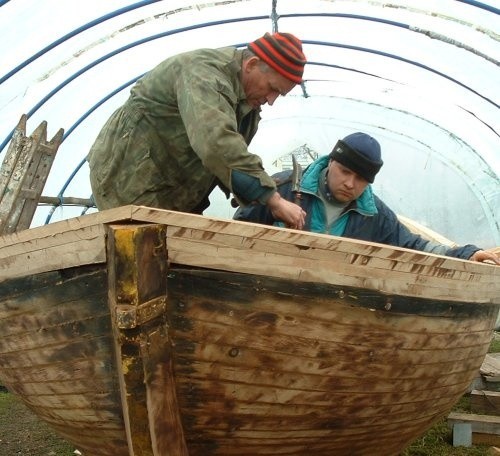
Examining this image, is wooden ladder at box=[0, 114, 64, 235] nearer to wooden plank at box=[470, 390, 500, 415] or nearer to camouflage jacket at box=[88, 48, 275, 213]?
camouflage jacket at box=[88, 48, 275, 213]

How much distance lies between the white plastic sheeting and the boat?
4.27 meters

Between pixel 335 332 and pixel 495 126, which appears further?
pixel 495 126

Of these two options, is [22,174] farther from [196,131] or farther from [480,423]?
[480,423]

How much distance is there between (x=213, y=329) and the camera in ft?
6.73

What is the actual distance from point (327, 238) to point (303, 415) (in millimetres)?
773

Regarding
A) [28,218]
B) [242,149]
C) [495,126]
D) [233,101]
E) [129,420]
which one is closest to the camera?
[129,420]

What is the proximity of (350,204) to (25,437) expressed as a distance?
2891 millimetres

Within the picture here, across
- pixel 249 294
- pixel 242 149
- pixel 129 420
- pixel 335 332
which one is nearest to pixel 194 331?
pixel 249 294

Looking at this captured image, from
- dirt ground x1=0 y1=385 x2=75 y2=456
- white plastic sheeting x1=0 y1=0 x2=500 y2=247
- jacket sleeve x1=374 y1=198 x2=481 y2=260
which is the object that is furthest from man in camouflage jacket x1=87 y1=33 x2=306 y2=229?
white plastic sheeting x1=0 y1=0 x2=500 y2=247

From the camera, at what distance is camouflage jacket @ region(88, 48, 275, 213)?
2588 millimetres

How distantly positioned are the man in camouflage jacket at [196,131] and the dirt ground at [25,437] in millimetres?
1883

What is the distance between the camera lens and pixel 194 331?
6.66 ft

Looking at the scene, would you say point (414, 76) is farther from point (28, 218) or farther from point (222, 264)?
point (222, 264)

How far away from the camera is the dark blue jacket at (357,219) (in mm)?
3598
